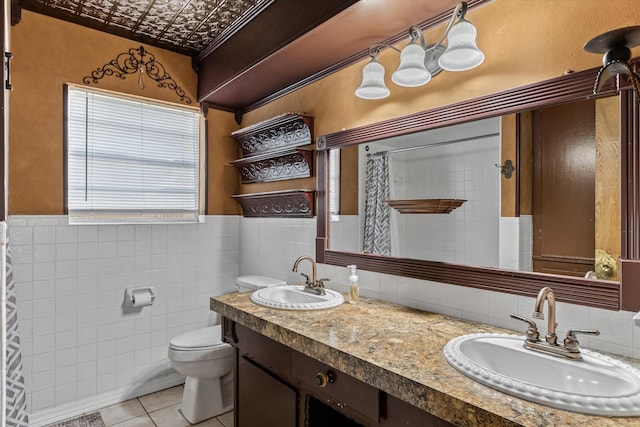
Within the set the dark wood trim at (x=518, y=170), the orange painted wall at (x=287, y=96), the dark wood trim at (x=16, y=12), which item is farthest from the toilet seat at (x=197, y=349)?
the dark wood trim at (x=16, y=12)

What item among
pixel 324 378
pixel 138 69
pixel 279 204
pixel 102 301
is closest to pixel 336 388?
pixel 324 378

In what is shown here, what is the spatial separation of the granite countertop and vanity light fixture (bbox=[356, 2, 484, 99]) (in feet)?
3.41

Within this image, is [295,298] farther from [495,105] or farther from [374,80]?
[495,105]

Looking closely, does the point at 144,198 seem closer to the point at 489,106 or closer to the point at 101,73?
the point at 101,73

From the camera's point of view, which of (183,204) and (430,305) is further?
(183,204)

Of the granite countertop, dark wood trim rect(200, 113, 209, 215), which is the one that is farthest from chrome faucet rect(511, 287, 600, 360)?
dark wood trim rect(200, 113, 209, 215)

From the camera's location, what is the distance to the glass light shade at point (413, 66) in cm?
158

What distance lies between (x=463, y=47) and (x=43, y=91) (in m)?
2.44

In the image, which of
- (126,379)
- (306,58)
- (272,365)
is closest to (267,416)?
(272,365)

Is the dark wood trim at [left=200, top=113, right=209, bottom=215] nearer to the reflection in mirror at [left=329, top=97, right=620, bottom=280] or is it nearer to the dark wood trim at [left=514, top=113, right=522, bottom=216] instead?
the reflection in mirror at [left=329, top=97, right=620, bottom=280]

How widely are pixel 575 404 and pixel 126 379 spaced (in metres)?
2.71

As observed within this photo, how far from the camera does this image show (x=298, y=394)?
59.2 inches

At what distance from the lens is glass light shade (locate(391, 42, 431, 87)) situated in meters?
1.58

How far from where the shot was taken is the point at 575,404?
2.79ft
